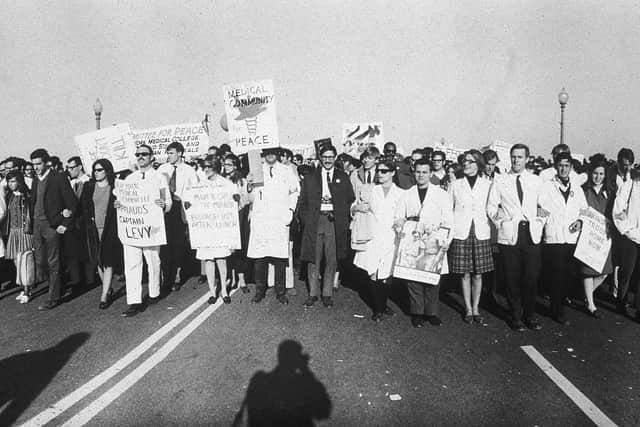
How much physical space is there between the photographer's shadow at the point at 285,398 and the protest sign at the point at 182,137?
7.35 metres

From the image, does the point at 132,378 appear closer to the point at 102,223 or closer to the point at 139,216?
the point at 139,216

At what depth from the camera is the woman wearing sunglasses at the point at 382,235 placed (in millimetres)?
6055

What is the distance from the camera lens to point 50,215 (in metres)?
6.95

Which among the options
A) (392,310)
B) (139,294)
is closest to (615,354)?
(392,310)

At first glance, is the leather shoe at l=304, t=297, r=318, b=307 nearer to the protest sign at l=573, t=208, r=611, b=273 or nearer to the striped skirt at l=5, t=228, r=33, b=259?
the protest sign at l=573, t=208, r=611, b=273

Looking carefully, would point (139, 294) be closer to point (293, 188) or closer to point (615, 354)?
point (293, 188)

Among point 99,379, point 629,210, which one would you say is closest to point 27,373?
point 99,379

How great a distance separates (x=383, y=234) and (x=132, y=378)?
328 centimetres

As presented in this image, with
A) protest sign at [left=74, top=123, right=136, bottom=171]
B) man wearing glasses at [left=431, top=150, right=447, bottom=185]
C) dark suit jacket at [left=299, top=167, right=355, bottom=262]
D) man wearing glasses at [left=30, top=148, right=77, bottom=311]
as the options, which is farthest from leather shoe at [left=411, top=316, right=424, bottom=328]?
man wearing glasses at [left=30, top=148, right=77, bottom=311]

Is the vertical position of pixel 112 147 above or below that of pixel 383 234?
above

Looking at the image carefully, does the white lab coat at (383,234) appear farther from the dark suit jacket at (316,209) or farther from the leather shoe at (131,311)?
the leather shoe at (131,311)

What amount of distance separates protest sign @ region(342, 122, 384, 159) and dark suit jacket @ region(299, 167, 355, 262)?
18.5ft

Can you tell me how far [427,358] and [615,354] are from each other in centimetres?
186

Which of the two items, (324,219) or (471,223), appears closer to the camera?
(471,223)
